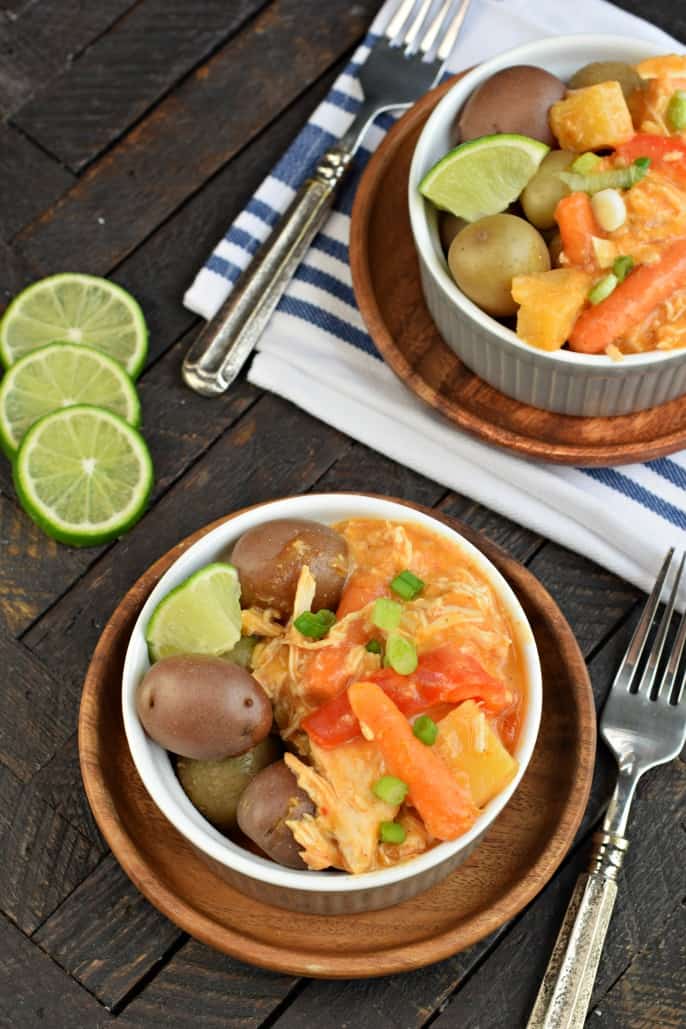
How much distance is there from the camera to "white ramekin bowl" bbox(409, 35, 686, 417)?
2031 mm

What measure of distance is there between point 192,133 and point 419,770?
144 cm

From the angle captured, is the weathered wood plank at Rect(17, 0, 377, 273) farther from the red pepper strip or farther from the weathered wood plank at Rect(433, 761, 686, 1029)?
the weathered wood plank at Rect(433, 761, 686, 1029)

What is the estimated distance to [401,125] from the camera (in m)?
2.40

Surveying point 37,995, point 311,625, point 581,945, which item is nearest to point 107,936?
point 37,995

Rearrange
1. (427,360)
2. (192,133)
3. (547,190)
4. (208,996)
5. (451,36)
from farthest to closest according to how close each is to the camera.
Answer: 1. (192,133)
2. (451,36)
3. (427,360)
4. (547,190)
5. (208,996)

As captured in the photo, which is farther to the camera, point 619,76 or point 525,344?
point 619,76

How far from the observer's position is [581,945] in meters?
Result: 1.92

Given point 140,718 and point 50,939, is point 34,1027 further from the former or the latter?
point 140,718

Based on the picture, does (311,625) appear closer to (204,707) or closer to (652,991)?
(204,707)

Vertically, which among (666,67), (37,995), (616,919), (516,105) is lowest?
(37,995)

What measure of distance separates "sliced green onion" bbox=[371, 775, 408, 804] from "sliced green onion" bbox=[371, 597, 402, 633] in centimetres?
21

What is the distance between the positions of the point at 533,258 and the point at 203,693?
0.82 meters

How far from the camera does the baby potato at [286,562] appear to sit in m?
1.90

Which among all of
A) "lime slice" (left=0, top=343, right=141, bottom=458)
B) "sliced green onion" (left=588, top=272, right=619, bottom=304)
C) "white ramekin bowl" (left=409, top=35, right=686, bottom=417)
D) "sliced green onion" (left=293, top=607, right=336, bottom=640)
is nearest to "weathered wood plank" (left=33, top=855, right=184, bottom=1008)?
"sliced green onion" (left=293, top=607, right=336, bottom=640)
